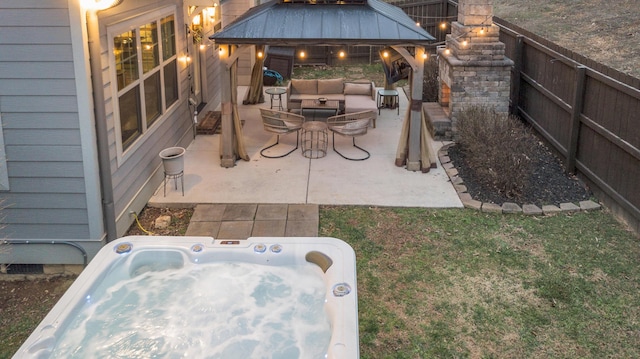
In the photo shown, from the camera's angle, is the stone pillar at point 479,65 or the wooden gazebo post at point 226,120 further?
the stone pillar at point 479,65

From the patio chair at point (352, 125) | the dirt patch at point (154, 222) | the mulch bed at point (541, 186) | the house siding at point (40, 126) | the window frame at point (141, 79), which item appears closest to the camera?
the house siding at point (40, 126)

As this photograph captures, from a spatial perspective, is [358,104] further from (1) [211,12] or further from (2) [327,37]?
(2) [327,37]

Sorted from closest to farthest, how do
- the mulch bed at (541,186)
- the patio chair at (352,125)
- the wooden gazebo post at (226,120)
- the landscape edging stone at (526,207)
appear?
the landscape edging stone at (526,207), the mulch bed at (541,186), the wooden gazebo post at (226,120), the patio chair at (352,125)

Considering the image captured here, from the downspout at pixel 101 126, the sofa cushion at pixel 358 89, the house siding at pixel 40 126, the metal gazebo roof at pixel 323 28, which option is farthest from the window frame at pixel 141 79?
the sofa cushion at pixel 358 89

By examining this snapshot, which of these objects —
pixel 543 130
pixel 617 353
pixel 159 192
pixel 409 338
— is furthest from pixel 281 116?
pixel 617 353

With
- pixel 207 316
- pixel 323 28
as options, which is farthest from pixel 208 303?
pixel 323 28

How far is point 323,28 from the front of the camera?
938cm

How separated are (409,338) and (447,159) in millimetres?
5184

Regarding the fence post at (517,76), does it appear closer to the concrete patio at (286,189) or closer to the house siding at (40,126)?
the concrete patio at (286,189)

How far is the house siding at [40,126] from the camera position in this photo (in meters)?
6.19

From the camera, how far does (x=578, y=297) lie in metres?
6.23

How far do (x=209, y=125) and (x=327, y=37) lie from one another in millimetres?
3718

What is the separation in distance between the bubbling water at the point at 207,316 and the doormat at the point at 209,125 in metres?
5.84

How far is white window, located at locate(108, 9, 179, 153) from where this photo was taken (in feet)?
24.3
